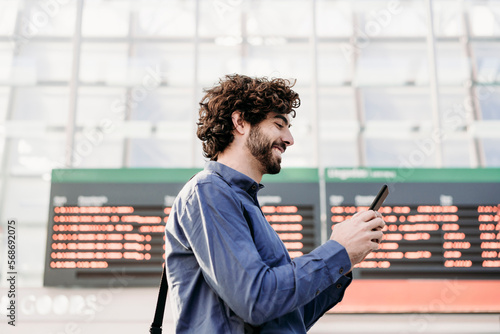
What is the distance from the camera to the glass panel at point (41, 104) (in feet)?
15.6

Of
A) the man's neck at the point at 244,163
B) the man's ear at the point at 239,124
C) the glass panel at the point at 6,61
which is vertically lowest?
the man's neck at the point at 244,163

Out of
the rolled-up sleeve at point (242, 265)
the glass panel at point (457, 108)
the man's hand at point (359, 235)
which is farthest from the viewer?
the glass panel at point (457, 108)

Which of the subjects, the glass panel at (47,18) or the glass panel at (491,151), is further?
the glass panel at (491,151)

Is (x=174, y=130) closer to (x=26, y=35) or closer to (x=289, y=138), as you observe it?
(x=26, y=35)

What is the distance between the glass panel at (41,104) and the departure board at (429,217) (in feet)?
10.7

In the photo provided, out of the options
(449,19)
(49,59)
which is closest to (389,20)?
(449,19)

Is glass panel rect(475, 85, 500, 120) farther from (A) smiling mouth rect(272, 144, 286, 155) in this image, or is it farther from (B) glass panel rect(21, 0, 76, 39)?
(B) glass panel rect(21, 0, 76, 39)

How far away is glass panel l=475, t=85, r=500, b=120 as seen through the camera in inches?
184

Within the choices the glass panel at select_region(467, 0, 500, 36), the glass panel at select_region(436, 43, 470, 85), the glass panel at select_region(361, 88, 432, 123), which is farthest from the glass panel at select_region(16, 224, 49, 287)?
the glass panel at select_region(467, 0, 500, 36)

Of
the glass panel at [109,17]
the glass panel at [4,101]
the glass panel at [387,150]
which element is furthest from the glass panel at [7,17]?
the glass panel at [387,150]

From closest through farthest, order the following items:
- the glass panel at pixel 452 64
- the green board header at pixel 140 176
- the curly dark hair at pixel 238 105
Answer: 1. the curly dark hair at pixel 238 105
2. the green board header at pixel 140 176
3. the glass panel at pixel 452 64

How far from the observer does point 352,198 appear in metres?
2.80

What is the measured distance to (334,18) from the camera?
15.5ft

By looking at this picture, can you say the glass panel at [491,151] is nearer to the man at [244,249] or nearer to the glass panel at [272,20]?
the glass panel at [272,20]
